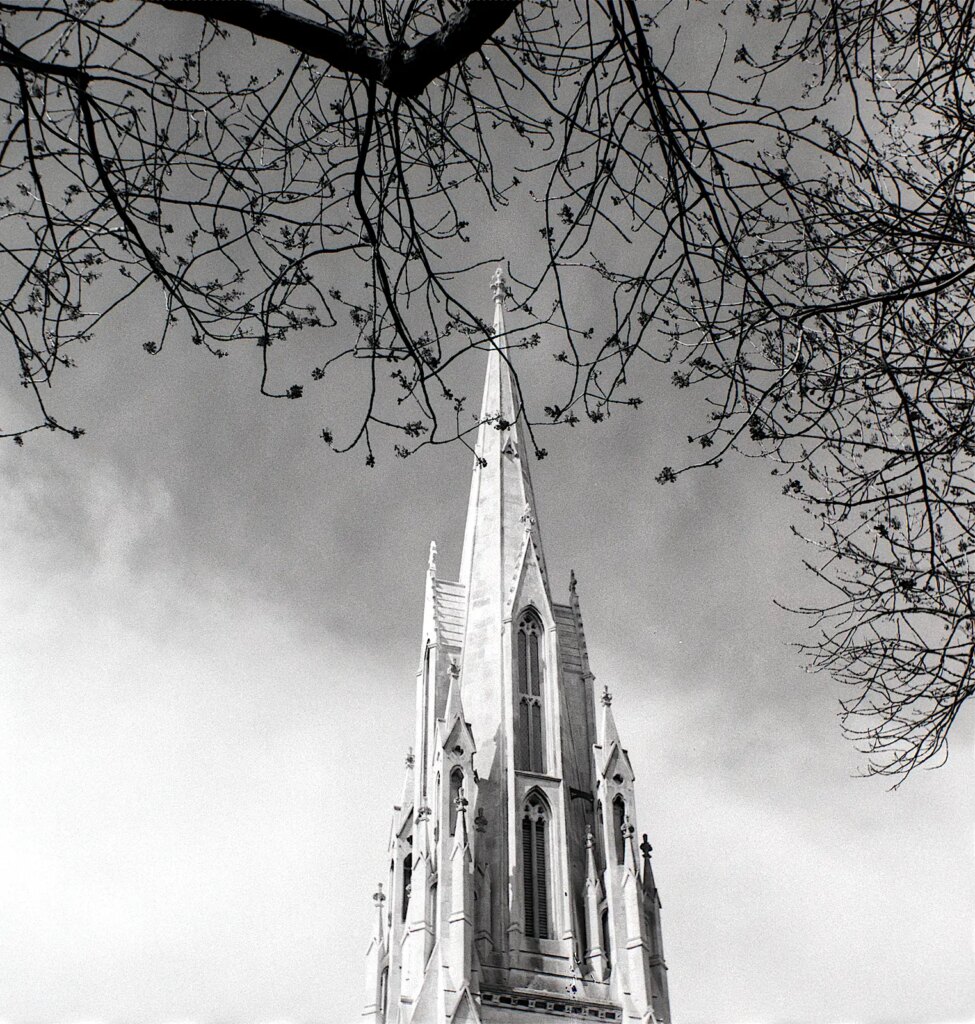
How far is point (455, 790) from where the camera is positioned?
27031 millimetres

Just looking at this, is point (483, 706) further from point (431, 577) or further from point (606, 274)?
point (606, 274)

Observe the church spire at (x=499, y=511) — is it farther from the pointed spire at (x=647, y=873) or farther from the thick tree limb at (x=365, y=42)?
the thick tree limb at (x=365, y=42)

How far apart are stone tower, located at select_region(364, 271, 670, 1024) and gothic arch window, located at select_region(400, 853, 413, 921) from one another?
1.6 inches

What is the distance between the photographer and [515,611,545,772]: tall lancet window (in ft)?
94.4

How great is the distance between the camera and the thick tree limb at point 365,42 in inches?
179

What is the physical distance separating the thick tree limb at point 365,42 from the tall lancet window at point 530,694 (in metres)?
24.8

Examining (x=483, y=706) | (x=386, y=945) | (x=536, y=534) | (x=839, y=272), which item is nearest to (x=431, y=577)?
(x=536, y=534)

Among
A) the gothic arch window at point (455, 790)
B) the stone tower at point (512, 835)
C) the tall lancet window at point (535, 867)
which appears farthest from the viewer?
the gothic arch window at point (455, 790)

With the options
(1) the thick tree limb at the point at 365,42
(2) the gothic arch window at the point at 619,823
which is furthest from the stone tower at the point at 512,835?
(1) the thick tree limb at the point at 365,42

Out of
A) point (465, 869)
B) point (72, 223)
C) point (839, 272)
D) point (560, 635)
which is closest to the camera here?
point (72, 223)

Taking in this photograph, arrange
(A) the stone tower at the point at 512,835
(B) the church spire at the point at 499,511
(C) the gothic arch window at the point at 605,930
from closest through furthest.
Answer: (A) the stone tower at the point at 512,835
(C) the gothic arch window at the point at 605,930
(B) the church spire at the point at 499,511

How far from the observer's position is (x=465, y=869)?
25141 mm

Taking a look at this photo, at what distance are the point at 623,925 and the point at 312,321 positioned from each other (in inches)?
867

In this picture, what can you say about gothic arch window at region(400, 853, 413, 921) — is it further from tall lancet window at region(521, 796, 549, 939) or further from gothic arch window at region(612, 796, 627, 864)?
gothic arch window at region(612, 796, 627, 864)
